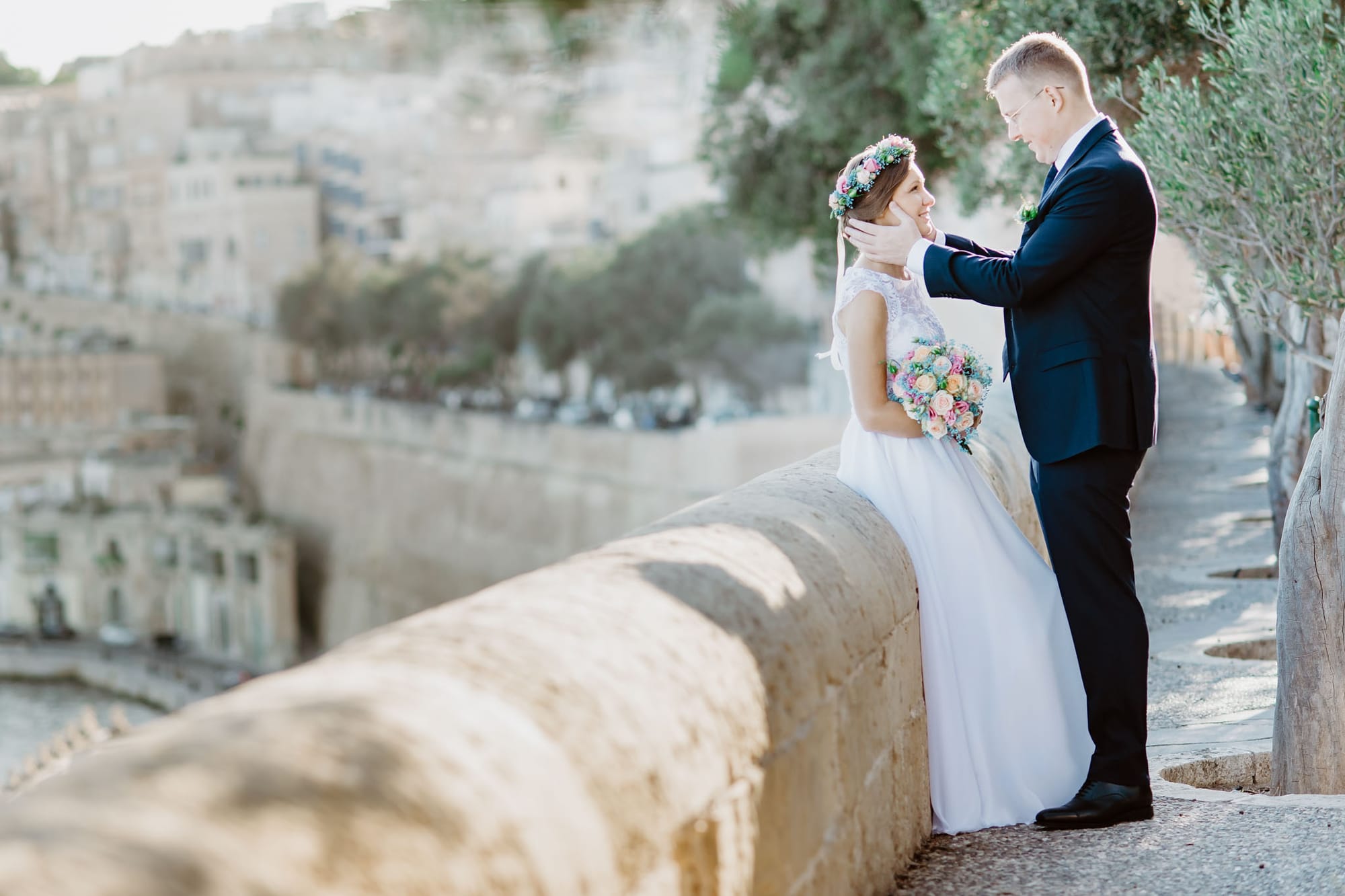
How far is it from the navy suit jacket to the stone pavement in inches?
25.6

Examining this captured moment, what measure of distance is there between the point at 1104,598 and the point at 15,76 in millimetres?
107573

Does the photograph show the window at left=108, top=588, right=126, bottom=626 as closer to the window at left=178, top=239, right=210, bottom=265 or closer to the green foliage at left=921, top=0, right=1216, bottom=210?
the window at left=178, top=239, right=210, bottom=265

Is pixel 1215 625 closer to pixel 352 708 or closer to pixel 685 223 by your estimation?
pixel 352 708

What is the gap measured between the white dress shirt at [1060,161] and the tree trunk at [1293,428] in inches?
123

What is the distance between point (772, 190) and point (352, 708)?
40.0 feet

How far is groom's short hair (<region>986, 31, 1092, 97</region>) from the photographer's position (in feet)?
9.11

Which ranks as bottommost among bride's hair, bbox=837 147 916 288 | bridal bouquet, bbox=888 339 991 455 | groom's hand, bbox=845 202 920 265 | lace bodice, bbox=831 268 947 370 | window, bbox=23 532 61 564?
window, bbox=23 532 61 564

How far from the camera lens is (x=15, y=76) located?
98938 millimetres

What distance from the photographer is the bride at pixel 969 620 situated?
8.99 feet

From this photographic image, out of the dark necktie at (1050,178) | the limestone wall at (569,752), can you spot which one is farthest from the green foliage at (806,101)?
the limestone wall at (569,752)

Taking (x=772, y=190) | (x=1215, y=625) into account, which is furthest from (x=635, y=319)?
(x=1215, y=625)

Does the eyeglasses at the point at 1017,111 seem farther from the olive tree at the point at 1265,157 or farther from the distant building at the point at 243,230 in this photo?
the distant building at the point at 243,230

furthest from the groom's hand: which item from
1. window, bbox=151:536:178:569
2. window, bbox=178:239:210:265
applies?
window, bbox=178:239:210:265

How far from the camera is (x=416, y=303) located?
4322cm
